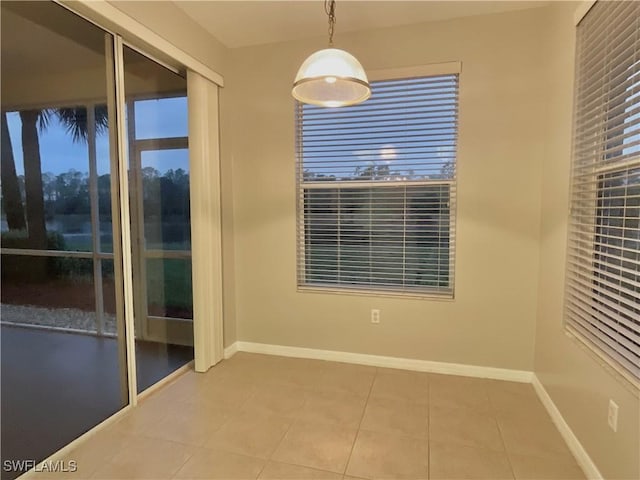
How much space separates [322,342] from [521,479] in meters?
1.77

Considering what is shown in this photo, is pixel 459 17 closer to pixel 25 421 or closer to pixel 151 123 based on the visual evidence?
pixel 151 123

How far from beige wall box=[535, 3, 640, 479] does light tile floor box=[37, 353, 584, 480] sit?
23cm

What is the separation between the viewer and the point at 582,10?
201 centimetres

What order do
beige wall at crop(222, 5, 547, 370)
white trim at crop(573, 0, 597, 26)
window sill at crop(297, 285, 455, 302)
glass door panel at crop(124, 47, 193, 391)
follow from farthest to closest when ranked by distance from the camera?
window sill at crop(297, 285, 455, 302)
beige wall at crop(222, 5, 547, 370)
glass door panel at crop(124, 47, 193, 391)
white trim at crop(573, 0, 597, 26)

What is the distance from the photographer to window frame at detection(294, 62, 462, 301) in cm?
284

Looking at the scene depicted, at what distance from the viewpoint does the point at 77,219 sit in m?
2.06

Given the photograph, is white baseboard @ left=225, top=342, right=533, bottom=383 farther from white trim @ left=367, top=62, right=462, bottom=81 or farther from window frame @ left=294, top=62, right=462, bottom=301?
white trim @ left=367, top=62, right=462, bottom=81

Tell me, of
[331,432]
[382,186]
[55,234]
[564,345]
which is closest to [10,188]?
[55,234]

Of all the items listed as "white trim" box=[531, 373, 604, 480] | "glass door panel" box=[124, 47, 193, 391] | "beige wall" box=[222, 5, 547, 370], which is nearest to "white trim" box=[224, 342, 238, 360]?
"beige wall" box=[222, 5, 547, 370]

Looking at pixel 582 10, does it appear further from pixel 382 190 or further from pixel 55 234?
pixel 55 234

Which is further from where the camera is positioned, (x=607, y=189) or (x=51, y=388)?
(x=51, y=388)

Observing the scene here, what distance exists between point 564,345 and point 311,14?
2829mm

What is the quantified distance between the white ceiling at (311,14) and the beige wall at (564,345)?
629mm

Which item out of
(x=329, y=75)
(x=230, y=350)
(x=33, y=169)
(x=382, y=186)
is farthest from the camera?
(x=230, y=350)
